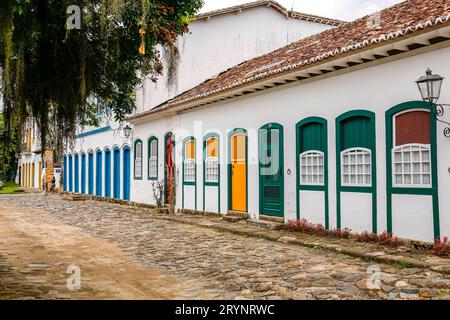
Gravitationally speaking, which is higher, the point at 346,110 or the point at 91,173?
the point at 346,110

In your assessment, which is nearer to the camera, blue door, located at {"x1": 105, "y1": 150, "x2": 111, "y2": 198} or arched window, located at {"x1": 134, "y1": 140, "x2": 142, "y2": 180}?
arched window, located at {"x1": 134, "y1": 140, "x2": 142, "y2": 180}

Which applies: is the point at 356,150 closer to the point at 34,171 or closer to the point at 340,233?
the point at 340,233

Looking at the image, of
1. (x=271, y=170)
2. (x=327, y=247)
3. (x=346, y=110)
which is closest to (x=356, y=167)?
(x=346, y=110)

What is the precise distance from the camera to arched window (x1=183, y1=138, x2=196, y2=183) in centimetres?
1619

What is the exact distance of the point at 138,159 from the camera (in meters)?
20.9

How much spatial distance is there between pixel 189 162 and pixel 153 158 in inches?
138

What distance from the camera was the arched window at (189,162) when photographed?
16.2 m

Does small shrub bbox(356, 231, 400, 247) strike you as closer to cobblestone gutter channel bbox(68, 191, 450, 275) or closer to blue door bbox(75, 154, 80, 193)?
cobblestone gutter channel bbox(68, 191, 450, 275)

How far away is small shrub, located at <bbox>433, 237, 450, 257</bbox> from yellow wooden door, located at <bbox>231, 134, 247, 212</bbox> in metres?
6.29

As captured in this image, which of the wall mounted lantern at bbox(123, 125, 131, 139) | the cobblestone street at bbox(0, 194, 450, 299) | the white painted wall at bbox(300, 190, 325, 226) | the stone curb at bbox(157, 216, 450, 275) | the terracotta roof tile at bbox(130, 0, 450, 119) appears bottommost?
the cobblestone street at bbox(0, 194, 450, 299)

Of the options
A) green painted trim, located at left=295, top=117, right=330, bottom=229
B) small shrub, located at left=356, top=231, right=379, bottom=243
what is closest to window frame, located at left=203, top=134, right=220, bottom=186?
green painted trim, located at left=295, top=117, right=330, bottom=229

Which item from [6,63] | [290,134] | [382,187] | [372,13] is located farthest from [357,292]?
[372,13]

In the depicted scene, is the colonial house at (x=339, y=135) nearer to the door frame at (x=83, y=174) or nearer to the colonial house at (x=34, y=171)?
the door frame at (x=83, y=174)

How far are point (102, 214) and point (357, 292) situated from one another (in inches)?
486
